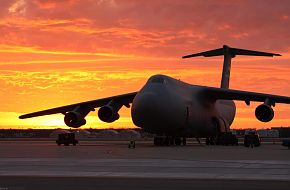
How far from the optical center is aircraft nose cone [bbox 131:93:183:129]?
39938 millimetres

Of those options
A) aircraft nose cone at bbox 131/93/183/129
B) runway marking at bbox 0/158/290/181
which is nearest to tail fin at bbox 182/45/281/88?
aircraft nose cone at bbox 131/93/183/129

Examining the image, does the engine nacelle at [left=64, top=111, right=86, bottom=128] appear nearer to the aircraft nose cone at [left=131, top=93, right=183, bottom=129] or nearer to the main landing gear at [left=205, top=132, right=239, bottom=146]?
the aircraft nose cone at [left=131, top=93, right=183, bottom=129]

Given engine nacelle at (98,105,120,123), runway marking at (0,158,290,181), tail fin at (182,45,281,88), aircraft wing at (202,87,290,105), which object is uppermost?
tail fin at (182,45,281,88)

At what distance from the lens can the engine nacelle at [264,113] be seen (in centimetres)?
4378

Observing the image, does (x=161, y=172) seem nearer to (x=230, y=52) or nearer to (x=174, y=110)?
(x=174, y=110)

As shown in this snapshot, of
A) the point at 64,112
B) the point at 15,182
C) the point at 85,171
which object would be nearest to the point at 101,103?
the point at 64,112

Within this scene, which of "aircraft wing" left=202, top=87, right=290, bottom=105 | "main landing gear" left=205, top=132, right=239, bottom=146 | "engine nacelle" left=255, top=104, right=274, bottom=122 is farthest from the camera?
"main landing gear" left=205, top=132, right=239, bottom=146

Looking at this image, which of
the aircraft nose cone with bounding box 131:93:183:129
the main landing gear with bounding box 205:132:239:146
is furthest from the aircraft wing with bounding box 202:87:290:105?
the aircraft nose cone with bounding box 131:93:183:129

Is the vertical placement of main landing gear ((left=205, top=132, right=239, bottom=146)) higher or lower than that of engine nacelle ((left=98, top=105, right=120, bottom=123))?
lower

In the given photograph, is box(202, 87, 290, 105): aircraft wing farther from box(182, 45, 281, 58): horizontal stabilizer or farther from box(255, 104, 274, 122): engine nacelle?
box(182, 45, 281, 58): horizontal stabilizer

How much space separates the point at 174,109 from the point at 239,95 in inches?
315

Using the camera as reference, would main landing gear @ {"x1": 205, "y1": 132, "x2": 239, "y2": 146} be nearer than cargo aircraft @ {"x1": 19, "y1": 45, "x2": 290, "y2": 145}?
No

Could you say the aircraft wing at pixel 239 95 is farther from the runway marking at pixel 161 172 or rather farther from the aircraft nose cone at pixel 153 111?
the runway marking at pixel 161 172

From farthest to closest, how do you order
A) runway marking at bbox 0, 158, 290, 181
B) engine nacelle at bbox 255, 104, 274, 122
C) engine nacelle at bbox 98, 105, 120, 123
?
engine nacelle at bbox 98, 105, 120, 123, engine nacelle at bbox 255, 104, 274, 122, runway marking at bbox 0, 158, 290, 181
